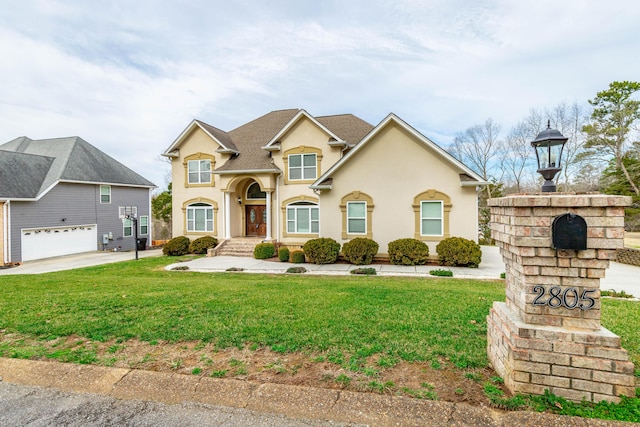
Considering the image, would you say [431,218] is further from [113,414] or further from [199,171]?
[199,171]

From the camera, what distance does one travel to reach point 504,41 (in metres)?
12.8

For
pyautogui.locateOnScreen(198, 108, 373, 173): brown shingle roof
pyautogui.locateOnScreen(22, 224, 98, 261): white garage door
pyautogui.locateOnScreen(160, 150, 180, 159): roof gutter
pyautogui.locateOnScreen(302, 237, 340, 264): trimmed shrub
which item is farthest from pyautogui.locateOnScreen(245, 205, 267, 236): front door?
pyautogui.locateOnScreen(22, 224, 98, 261): white garage door

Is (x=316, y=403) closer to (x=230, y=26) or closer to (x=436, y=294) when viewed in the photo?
(x=436, y=294)

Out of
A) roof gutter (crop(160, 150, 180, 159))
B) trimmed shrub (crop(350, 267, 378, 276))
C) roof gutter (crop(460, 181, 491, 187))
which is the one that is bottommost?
trimmed shrub (crop(350, 267, 378, 276))

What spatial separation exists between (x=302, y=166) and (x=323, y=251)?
18.8 feet

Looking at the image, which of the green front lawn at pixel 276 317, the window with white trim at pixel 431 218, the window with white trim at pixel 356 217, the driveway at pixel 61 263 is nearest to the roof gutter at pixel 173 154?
the driveway at pixel 61 263

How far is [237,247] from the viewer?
701 inches

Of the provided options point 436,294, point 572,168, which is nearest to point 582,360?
point 436,294

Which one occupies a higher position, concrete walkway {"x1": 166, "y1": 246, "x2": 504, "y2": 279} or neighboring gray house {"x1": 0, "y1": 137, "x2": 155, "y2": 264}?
neighboring gray house {"x1": 0, "y1": 137, "x2": 155, "y2": 264}

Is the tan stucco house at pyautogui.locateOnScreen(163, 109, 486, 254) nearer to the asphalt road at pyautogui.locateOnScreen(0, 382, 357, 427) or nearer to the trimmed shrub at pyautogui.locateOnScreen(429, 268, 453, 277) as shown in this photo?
the trimmed shrub at pyautogui.locateOnScreen(429, 268, 453, 277)

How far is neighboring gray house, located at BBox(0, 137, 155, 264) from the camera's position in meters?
17.7

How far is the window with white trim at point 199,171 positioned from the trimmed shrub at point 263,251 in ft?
20.5

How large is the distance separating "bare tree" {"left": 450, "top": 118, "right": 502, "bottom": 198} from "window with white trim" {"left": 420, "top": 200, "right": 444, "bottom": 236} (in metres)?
19.3

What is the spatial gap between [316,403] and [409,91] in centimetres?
1951
